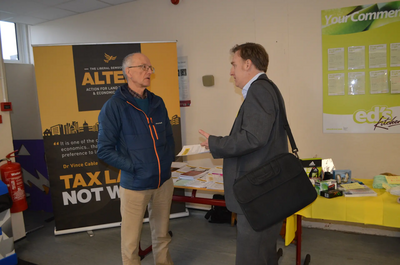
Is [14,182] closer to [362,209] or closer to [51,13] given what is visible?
[51,13]

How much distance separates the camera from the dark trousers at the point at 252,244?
1345 mm

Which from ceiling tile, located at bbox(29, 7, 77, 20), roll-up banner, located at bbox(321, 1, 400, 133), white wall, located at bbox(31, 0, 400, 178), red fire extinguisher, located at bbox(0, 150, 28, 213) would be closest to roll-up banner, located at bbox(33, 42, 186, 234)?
red fire extinguisher, located at bbox(0, 150, 28, 213)

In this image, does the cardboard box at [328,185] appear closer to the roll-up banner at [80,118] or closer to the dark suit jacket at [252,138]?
the dark suit jacket at [252,138]

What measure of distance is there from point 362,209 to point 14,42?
5125mm

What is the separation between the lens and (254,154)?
54.0 inches

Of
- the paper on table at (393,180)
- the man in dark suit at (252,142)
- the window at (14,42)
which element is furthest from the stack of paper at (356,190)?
the window at (14,42)

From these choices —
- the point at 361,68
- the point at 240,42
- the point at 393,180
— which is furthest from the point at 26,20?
the point at 393,180

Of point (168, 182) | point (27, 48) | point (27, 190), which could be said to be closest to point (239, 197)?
point (168, 182)

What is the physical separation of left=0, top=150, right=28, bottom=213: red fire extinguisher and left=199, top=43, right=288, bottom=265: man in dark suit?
7.96ft

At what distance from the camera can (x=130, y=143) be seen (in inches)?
74.5

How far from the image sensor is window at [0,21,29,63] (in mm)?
4363

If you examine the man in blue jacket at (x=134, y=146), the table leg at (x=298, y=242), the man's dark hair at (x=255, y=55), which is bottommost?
the table leg at (x=298, y=242)

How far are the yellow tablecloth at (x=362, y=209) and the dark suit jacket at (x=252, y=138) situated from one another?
0.88 meters

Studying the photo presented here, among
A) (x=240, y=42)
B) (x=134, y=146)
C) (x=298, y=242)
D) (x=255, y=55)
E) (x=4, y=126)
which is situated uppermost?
(x=240, y=42)
